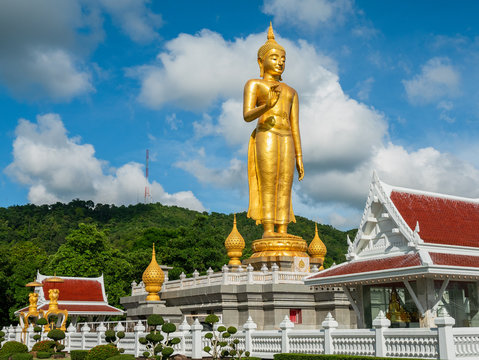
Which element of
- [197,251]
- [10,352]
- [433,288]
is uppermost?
[197,251]

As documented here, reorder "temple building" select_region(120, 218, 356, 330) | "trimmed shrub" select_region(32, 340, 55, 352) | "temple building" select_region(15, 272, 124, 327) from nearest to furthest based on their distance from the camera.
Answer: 1. "trimmed shrub" select_region(32, 340, 55, 352)
2. "temple building" select_region(120, 218, 356, 330)
3. "temple building" select_region(15, 272, 124, 327)

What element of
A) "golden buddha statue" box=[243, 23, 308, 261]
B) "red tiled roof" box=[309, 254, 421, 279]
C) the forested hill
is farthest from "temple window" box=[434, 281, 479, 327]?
the forested hill

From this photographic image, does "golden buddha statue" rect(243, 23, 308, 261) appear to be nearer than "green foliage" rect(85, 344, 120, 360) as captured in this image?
No

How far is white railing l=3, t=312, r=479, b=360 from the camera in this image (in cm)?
1417

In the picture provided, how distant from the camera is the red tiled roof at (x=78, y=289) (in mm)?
39344

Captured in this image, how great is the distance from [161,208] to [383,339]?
326ft

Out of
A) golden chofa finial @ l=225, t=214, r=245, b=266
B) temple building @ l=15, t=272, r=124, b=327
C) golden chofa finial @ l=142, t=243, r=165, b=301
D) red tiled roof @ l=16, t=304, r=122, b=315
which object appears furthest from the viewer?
temple building @ l=15, t=272, r=124, b=327

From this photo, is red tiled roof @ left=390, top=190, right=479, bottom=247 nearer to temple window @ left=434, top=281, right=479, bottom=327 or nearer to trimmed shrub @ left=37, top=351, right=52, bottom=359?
temple window @ left=434, top=281, right=479, bottom=327

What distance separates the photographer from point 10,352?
26.0 meters

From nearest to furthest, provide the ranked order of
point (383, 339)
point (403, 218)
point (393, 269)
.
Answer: point (383, 339) → point (393, 269) → point (403, 218)

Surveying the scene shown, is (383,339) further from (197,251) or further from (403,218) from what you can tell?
(197,251)

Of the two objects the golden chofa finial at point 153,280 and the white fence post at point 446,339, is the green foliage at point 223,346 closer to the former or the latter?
the white fence post at point 446,339

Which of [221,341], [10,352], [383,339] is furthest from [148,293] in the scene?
[383,339]

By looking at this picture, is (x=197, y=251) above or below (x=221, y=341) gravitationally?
above
